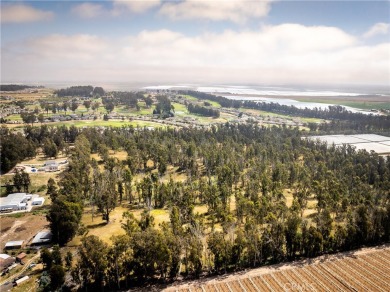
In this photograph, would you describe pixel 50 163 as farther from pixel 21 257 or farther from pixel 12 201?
pixel 21 257

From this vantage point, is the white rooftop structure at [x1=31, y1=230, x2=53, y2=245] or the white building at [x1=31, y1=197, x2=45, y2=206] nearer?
the white rooftop structure at [x1=31, y1=230, x2=53, y2=245]

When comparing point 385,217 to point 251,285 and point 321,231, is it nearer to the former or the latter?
point 321,231

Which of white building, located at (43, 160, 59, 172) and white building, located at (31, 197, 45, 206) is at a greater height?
white building, located at (43, 160, 59, 172)

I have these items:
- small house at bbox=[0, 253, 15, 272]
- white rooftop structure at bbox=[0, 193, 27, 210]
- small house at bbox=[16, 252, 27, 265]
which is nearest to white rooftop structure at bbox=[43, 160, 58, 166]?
white rooftop structure at bbox=[0, 193, 27, 210]

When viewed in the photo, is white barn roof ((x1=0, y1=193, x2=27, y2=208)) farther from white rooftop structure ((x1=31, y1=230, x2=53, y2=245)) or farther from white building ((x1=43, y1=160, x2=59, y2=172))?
white building ((x1=43, y1=160, x2=59, y2=172))

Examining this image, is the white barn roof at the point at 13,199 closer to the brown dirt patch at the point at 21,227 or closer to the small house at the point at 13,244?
the brown dirt patch at the point at 21,227

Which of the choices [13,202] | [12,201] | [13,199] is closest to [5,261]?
[13,202]

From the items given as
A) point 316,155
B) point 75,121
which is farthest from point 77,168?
point 75,121

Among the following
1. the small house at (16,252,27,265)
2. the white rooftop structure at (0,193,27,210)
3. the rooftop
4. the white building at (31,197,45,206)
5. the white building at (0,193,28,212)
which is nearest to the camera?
the small house at (16,252,27,265)
